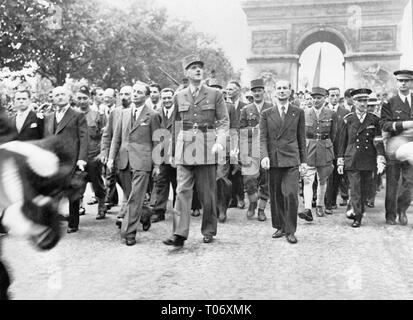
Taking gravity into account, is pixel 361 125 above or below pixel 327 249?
above

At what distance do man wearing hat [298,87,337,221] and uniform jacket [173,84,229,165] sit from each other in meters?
2.35

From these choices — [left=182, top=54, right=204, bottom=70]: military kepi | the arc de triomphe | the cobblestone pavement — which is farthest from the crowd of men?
the arc de triomphe

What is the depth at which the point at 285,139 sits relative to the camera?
7473 millimetres

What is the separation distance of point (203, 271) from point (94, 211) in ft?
14.8

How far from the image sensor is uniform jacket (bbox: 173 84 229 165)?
7004 mm

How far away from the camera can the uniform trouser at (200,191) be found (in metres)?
6.92

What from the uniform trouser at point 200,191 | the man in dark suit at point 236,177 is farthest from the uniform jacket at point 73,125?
the man in dark suit at point 236,177

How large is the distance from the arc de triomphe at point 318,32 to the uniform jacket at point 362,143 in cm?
2980

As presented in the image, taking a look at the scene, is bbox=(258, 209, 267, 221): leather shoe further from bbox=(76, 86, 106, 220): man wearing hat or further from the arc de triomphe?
the arc de triomphe

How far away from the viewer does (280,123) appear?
751 centimetres

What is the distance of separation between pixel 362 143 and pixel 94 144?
4460mm

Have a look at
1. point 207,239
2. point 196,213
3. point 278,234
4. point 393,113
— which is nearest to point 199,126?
point 207,239

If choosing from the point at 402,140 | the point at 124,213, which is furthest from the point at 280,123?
the point at 402,140
